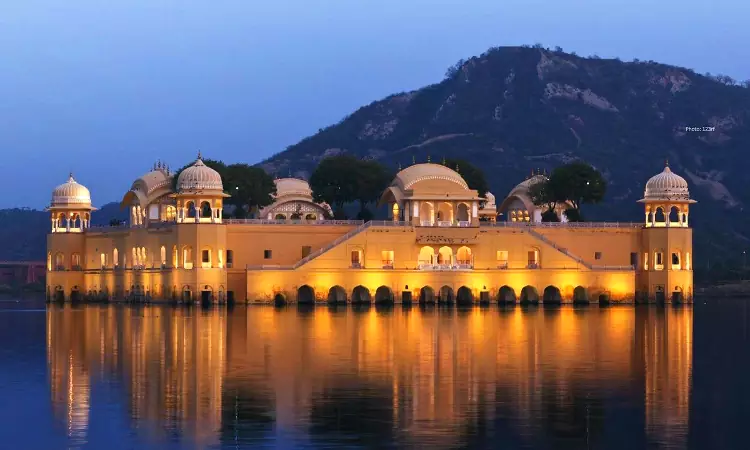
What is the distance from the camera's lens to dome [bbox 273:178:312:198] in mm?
92812

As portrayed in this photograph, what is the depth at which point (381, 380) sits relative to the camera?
32312 mm

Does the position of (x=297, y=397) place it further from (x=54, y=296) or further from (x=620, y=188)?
(x=620, y=188)

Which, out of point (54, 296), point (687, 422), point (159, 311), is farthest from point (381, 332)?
point (54, 296)

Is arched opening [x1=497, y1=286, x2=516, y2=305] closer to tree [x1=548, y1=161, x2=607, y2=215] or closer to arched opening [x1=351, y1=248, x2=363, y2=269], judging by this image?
arched opening [x1=351, y1=248, x2=363, y2=269]

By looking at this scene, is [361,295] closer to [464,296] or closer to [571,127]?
[464,296]

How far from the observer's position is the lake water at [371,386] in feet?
79.5

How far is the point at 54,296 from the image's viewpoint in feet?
280

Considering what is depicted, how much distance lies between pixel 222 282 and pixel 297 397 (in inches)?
1813

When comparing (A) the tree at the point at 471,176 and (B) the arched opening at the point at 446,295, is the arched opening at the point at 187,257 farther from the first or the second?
(A) the tree at the point at 471,176

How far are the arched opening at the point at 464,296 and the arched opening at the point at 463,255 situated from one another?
1.51 m

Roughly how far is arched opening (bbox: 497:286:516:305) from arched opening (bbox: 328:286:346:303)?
8.30 metres

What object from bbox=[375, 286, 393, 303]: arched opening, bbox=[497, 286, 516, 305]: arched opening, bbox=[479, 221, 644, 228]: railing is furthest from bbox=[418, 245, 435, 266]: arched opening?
bbox=[497, 286, 516, 305]: arched opening

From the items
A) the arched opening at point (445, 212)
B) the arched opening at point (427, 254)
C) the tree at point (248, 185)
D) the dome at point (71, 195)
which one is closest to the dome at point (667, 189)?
the arched opening at point (445, 212)

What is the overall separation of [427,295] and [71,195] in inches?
936
